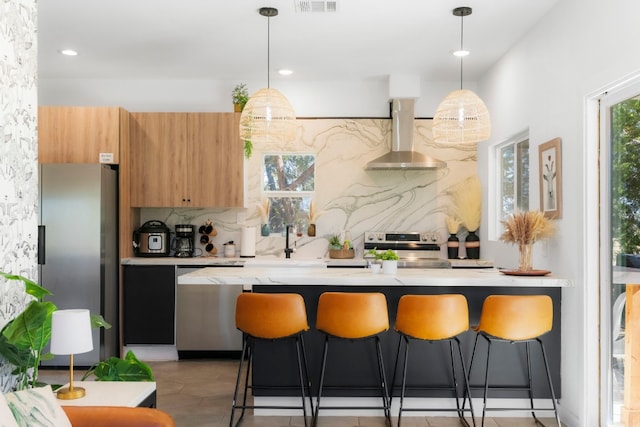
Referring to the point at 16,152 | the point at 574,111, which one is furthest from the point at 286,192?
the point at 16,152

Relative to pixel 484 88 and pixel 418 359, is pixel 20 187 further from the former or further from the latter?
pixel 484 88

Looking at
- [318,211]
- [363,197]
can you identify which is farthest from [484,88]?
[318,211]

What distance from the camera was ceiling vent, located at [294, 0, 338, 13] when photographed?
3922 millimetres

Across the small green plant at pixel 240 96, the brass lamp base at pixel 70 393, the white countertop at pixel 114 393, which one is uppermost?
the small green plant at pixel 240 96

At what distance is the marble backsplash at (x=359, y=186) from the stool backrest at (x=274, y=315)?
268cm

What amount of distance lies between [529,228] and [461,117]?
88 centimetres

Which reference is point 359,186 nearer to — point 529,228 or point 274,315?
point 529,228

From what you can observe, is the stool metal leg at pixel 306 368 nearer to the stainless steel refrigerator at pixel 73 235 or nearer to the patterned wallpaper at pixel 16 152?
the patterned wallpaper at pixel 16 152

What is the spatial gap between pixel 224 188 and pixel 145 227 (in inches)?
35.1

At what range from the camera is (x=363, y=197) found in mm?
6199

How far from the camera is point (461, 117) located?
3.98m

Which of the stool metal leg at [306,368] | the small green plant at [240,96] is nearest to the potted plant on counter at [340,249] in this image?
the small green plant at [240,96]

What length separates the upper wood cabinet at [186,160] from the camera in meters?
5.75

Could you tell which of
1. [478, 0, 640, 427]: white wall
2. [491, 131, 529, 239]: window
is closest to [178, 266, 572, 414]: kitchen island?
[478, 0, 640, 427]: white wall
